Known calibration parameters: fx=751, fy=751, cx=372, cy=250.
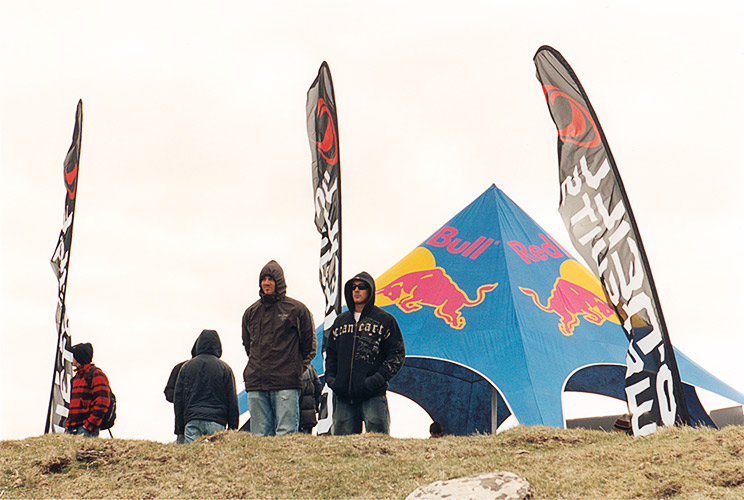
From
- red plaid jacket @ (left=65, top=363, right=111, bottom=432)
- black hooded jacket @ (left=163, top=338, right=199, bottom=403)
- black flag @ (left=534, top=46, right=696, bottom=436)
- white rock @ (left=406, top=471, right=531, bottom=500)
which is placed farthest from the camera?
black hooded jacket @ (left=163, top=338, right=199, bottom=403)

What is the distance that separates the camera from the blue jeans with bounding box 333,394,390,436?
6617 millimetres

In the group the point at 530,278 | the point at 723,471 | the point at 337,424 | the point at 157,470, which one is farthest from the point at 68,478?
the point at 530,278

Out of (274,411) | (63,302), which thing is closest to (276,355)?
(274,411)

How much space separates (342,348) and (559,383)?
4.71 meters

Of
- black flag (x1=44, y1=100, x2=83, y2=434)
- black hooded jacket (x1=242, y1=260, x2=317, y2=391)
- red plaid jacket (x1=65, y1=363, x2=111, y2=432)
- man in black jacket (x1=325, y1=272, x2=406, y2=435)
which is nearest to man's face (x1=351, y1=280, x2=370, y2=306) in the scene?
man in black jacket (x1=325, y1=272, x2=406, y2=435)

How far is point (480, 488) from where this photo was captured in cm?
491

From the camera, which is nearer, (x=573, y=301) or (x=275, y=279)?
(x=275, y=279)

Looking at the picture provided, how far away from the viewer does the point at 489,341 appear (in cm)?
1097

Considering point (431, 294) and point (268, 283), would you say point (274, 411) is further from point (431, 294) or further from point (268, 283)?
point (431, 294)

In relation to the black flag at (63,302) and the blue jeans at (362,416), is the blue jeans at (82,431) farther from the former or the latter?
the black flag at (63,302)

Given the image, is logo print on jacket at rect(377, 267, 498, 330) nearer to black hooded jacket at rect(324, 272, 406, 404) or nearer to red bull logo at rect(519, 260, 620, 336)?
red bull logo at rect(519, 260, 620, 336)

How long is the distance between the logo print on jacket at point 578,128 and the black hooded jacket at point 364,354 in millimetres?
2445

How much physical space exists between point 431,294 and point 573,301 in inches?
89.8

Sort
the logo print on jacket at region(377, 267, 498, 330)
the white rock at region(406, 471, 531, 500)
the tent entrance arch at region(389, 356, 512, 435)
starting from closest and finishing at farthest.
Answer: the white rock at region(406, 471, 531, 500)
the logo print on jacket at region(377, 267, 498, 330)
the tent entrance arch at region(389, 356, 512, 435)
